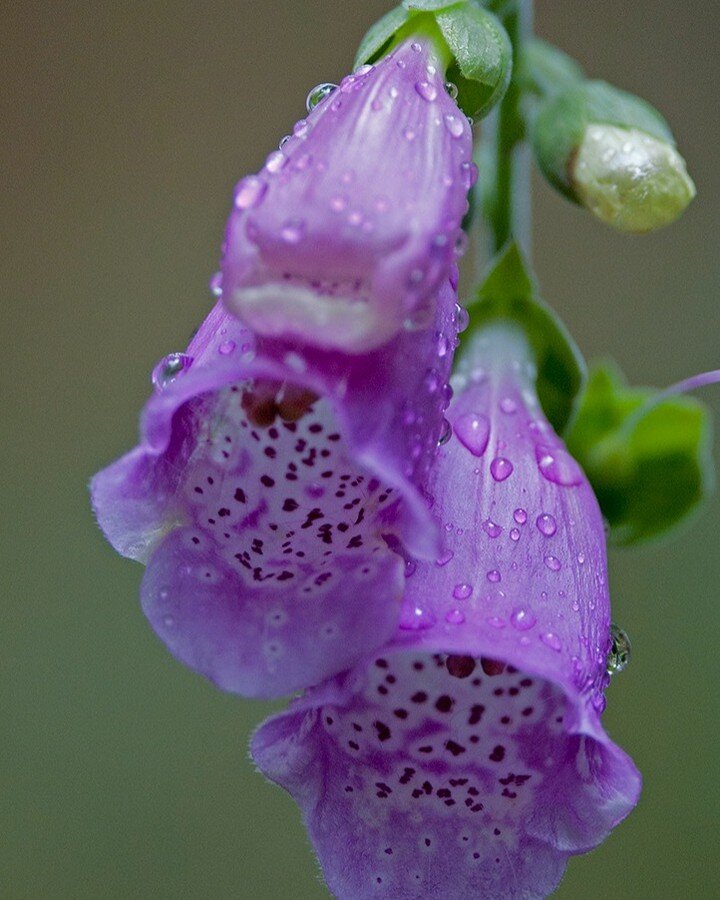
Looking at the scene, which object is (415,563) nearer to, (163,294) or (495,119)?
(495,119)

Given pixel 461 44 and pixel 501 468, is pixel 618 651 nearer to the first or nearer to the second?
pixel 501 468

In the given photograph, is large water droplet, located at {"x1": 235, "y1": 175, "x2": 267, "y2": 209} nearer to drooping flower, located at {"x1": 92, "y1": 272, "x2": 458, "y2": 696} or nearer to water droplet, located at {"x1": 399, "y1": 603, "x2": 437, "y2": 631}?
drooping flower, located at {"x1": 92, "y1": 272, "x2": 458, "y2": 696}

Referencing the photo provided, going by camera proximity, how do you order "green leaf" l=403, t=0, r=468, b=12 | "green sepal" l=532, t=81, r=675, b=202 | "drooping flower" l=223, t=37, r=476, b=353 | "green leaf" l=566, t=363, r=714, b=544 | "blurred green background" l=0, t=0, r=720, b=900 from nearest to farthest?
"drooping flower" l=223, t=37, r=476, b=353
"green leaf" l=403, t=0, r=468, b=12
"green sepal" l=532, t=81, r=675, b=202
"green leaf" l=566, t=363, r=714, b=544
"blurred green background" l=0, t=0, r=720, b=900

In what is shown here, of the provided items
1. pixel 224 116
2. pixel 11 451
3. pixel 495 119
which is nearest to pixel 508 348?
pixel 495 119

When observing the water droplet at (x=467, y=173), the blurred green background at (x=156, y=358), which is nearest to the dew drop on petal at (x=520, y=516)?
the water droplet at (x=467, y=173)

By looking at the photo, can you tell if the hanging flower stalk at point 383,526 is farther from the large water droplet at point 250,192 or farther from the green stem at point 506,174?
the green stem at point 506,174

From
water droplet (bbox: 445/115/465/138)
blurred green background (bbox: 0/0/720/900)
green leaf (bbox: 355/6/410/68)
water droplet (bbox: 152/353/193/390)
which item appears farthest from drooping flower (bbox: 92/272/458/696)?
blurred green background (bbox: 0/0/720/900)
